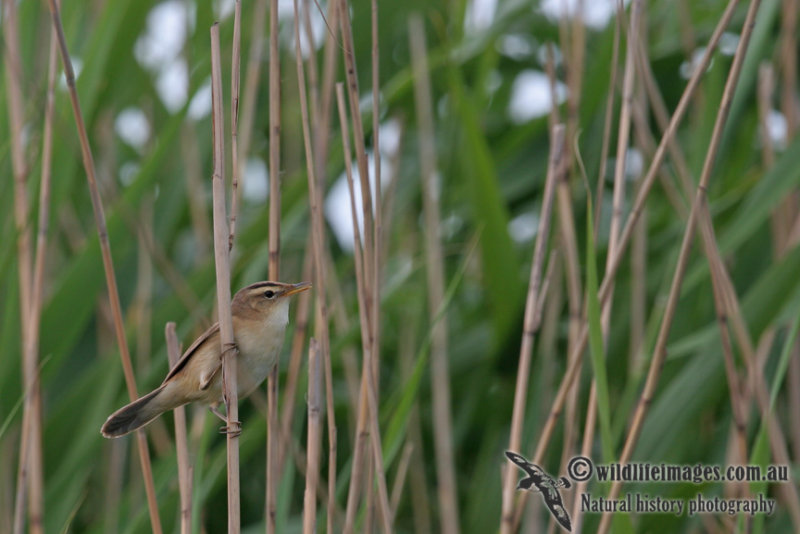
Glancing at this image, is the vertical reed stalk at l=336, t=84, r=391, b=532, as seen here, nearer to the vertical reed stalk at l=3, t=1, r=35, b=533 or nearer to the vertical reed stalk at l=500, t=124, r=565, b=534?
the vertical reed stalk at l=500, t=124, r=565, b=534

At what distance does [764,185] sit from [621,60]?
842 millimetres

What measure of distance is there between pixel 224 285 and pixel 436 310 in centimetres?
115

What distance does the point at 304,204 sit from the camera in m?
2.76

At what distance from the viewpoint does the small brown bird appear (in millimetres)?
1718

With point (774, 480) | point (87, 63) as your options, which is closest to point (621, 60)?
point (774, 480)

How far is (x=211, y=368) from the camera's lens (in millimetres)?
1743

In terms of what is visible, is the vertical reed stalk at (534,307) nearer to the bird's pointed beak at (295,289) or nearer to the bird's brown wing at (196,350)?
the bird's pointed beak at (295,289)

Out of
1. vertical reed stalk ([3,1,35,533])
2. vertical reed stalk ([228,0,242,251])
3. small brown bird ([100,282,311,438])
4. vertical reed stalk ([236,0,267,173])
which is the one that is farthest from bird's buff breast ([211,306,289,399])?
vertical reed stalk ([236,0,267,173])

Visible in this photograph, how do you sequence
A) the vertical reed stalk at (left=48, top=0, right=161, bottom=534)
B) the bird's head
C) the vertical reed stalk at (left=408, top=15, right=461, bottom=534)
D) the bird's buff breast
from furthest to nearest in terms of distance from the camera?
1. the vertical reed stalk at (left=408, top=15, right=461, bottom=534)
2. the bird's head
3. the bird's buff breast
4. the vertical reed stalk at (left=48, top=0, right=161, bottom=534)

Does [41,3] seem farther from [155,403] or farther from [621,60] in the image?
[621,60]

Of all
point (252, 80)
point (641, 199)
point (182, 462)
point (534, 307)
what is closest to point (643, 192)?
point (641, 199)

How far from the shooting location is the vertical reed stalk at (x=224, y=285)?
1482mm

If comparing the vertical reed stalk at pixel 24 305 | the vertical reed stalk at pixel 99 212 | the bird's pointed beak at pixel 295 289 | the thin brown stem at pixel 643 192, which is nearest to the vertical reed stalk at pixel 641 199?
the thin brown stem at pixel 643 192

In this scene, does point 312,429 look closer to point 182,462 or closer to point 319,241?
point 182,462
